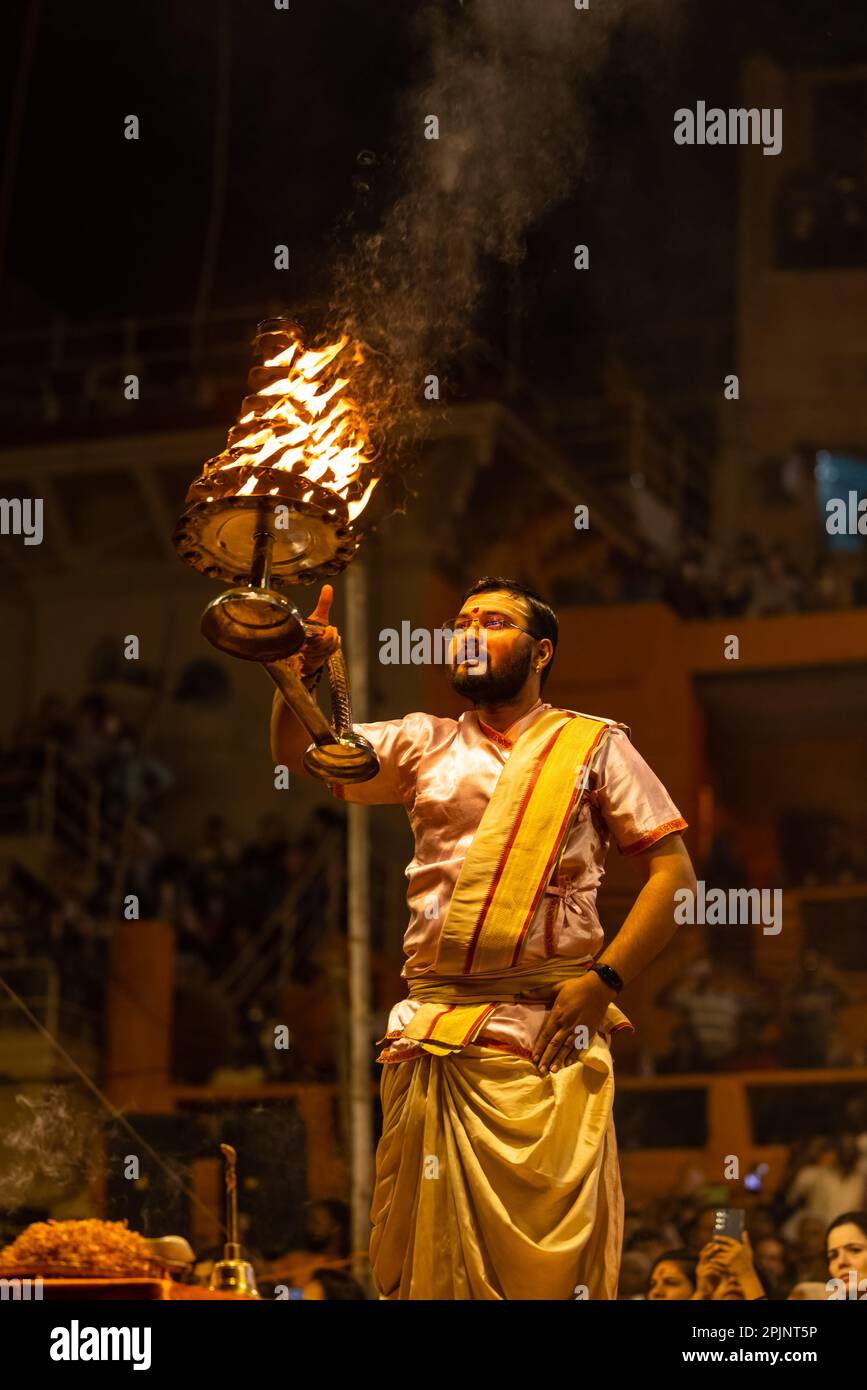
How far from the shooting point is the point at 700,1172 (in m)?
10.6

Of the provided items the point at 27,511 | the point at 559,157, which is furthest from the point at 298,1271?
the point at 27,511

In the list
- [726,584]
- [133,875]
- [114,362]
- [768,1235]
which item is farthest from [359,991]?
[114,362]

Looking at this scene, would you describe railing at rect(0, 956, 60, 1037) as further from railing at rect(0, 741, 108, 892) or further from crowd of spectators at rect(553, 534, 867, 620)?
crowd of spectators at rect(553, 534, 867, 620)

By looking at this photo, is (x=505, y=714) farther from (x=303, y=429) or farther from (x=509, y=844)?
(x=303, y=429)

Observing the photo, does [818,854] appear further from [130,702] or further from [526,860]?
[526,860]

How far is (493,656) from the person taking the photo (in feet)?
15.3

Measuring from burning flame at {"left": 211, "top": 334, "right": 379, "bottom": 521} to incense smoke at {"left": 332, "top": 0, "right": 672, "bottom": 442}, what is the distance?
0.99 metres

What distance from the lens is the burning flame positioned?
464cm

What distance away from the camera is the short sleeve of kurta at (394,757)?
4.72m

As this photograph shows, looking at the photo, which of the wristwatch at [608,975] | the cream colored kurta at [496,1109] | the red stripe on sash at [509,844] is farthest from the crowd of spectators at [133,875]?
the wristwatch at [608,975]

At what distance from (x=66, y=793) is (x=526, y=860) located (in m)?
8.33

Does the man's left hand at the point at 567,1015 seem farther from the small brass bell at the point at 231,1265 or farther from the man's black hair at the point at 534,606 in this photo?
the small brass bell at the point at 231,1265

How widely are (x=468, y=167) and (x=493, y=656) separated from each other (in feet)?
9.12

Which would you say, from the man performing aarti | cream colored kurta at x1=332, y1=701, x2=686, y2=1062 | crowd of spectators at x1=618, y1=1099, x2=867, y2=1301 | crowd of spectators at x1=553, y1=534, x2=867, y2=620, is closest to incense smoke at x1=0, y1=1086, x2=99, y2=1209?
crowd of spectators at x1=618, y1=1099, x2=867, y2=1301
